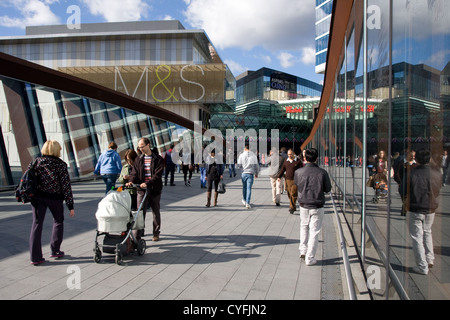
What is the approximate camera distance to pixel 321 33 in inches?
2302

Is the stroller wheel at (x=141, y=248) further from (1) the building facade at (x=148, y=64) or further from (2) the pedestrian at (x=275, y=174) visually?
(1) the building facade at (x=148, y=64)

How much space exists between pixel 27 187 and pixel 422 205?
444 cm

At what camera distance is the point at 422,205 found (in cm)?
223

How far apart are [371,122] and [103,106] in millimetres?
15437

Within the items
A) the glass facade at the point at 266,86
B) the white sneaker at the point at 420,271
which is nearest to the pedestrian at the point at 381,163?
the white sneaker at the point at 420,271

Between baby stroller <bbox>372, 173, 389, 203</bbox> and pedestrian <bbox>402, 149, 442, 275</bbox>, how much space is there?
0.80m

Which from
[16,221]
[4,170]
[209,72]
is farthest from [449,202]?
[209,72]

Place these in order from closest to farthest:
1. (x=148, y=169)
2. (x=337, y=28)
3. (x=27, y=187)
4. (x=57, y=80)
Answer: (x=27, y=187), (x=148, y=169), (x=337, y=28), (x=57, y=80)

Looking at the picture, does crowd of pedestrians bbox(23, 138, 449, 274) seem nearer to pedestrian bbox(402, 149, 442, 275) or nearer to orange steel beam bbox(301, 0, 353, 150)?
pedestrian bbox(402, 149, 442, 275)

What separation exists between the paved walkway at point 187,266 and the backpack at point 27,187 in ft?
2.87

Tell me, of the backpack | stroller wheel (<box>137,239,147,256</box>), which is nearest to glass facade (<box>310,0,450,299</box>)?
stroller wheel (<box>137,239,147,256</box>)

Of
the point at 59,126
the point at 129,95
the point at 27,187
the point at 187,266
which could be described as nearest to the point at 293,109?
the point at 129,95

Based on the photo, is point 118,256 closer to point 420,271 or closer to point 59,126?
point 420,271
